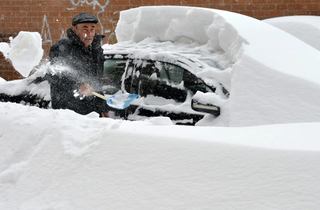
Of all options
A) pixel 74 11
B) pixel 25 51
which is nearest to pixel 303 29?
pixel 25 51

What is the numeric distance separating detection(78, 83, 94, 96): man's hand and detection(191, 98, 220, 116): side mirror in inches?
41.6

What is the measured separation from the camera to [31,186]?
213 cm

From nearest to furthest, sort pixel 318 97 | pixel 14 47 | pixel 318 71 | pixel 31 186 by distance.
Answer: pixel 31 186 < pixel 318 97 < pixel 318 71 < pixel 14 47

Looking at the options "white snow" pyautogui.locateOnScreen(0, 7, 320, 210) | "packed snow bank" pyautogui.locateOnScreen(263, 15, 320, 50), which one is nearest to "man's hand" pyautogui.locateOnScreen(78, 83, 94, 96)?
"white snow" pyautogui.locateOnScreen(0, 7, 320, 210)

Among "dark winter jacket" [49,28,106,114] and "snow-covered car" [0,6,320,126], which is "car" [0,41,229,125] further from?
"dark winter jacket" [49,28,106,114]

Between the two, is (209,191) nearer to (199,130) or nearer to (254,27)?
(199,130)

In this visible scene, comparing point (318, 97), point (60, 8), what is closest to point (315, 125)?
point (318, 97)

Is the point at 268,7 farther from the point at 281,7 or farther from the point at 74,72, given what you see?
the point at 74,72

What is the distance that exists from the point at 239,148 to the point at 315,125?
1.96 ft

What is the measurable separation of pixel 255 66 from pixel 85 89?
1.48 meters

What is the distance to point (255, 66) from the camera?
12.2 feet

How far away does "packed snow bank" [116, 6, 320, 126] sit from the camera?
3.46 metres

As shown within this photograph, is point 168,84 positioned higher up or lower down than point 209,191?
lower down

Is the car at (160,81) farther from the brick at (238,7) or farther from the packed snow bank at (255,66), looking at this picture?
the brick at (238,7)
